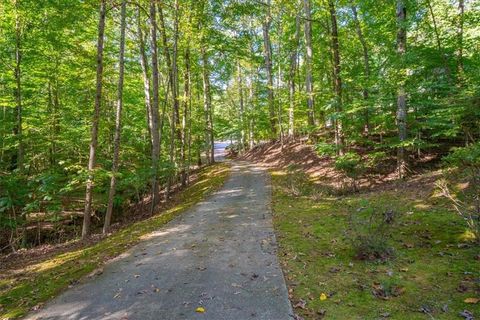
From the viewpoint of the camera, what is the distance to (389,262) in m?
5.25

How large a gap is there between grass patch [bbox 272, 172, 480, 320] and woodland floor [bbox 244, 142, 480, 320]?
0.01m

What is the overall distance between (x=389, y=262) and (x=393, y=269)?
250 mm

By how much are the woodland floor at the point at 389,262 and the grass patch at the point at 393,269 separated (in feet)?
0.04

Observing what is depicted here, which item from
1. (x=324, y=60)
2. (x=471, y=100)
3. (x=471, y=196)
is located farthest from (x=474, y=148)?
(x=324, y=60)

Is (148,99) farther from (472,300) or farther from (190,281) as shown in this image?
(472,300)

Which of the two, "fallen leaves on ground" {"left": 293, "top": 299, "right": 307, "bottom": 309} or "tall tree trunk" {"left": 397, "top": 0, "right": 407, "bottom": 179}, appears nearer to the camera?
"fallen leaves on ground" {"left": 293, "top": 299, "right": 307, "bottom": 309}

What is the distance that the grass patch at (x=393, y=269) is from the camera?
4.03 m

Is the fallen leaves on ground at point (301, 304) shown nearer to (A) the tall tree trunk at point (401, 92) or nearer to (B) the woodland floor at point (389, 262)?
(B) the woodland floor at point (389, 262)

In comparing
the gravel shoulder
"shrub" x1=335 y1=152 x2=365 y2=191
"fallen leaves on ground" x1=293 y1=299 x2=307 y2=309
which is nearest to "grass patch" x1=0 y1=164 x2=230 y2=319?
the gravel shoulder

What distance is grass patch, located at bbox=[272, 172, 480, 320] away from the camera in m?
4.03

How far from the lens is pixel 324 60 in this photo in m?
19.5

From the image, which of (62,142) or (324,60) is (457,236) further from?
(324,60)

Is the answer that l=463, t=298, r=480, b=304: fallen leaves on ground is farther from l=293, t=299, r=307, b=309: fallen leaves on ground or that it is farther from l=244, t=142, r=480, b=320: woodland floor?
l=293, t=299, r=307, b=309: fallen leaves on ground

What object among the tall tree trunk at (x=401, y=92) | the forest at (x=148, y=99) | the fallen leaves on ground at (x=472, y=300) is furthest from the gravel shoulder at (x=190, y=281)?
the tall tree trunk at (x=401, y=92)
